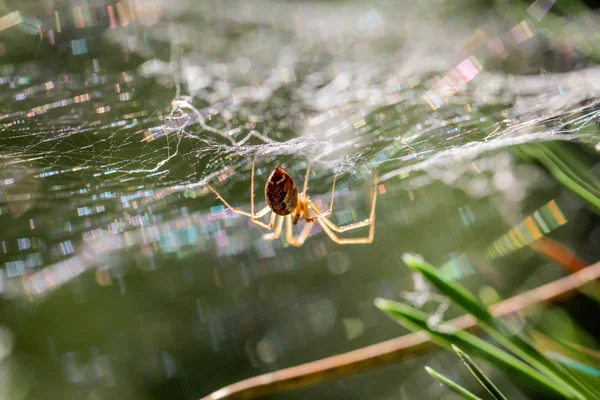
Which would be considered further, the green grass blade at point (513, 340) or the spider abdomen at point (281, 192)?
the spider abdomen at point (281, 192)

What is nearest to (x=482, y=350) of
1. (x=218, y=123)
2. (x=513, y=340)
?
(x=513, y=340)

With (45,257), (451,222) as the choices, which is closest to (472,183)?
(451,222)

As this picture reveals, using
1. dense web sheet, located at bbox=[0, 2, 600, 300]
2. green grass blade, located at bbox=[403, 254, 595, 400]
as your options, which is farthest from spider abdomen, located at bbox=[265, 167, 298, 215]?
green grass blade, located at bbox=[403, 254, 595, 400]

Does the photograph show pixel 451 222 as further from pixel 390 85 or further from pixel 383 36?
pixel 383 36

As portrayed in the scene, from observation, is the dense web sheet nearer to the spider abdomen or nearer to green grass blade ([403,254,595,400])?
the spider abdomen

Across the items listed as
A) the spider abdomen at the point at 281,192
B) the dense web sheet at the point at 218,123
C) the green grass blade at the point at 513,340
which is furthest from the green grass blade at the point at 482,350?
the spider abdomen at the point at 281,192

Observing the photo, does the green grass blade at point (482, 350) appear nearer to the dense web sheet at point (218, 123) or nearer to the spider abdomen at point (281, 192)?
the dense web sheet at point (218, 123)
